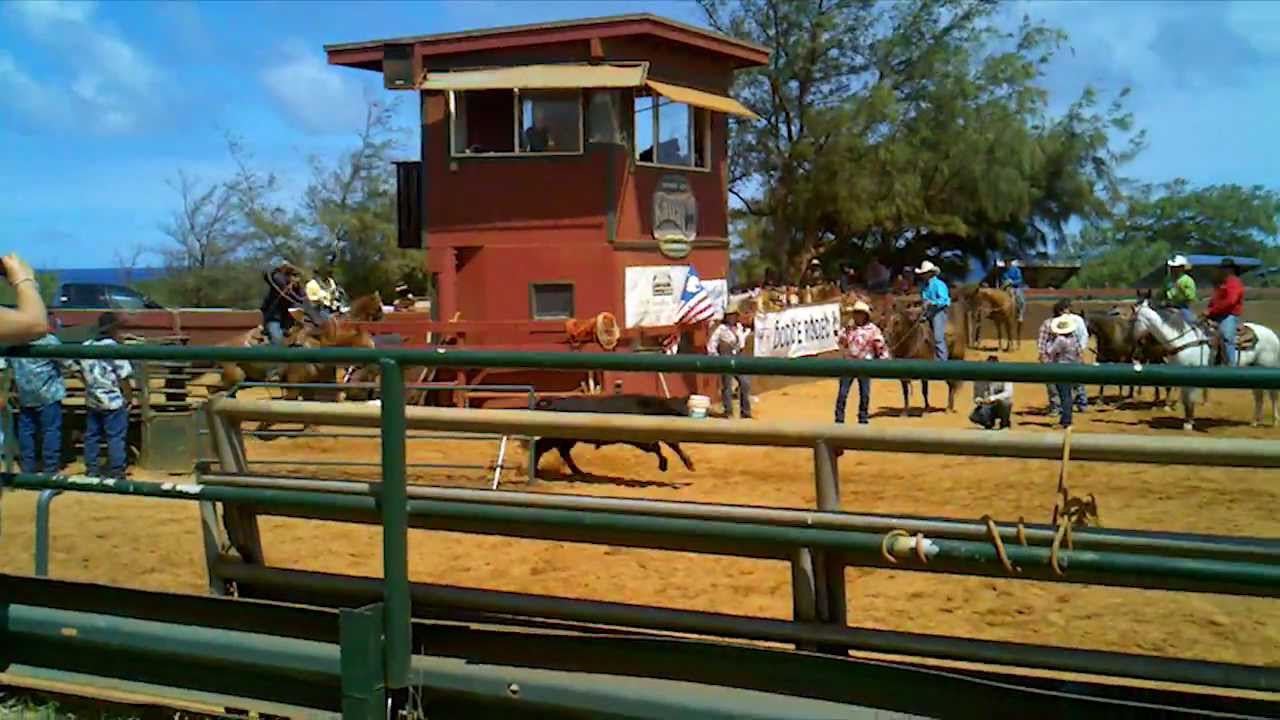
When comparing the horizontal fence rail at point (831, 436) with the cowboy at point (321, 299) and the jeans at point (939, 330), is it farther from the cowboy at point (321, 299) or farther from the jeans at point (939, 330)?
the jeans at point (939, 330)

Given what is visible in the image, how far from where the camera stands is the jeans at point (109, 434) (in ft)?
38.8

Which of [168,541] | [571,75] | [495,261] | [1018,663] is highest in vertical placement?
[571,75]

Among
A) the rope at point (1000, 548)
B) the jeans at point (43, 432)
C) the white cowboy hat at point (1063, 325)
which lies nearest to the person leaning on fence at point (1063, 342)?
the white cowboy hat at point (1063, 325)

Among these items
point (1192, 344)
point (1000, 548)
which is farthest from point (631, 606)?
point (1192, 344)

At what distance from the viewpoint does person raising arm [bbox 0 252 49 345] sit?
3898 millimetres

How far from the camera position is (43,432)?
11414mm

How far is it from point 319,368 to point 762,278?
1050 inches

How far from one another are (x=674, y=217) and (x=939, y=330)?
14.7ft

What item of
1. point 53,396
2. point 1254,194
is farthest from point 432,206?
point 1254,194

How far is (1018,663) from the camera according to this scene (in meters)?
3.14

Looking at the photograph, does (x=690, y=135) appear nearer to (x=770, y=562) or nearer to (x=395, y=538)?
(x=770, y=562)

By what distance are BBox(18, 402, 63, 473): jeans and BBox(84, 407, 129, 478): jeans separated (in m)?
0.28

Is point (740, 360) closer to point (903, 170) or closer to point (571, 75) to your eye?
point (571, 75)

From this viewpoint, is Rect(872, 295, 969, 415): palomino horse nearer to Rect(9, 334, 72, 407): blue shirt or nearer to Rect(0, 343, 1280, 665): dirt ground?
Rect(0, 343, 1280, 665): dirt ground
